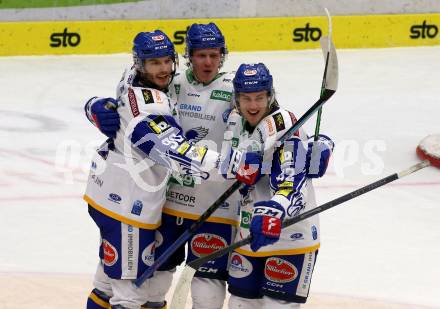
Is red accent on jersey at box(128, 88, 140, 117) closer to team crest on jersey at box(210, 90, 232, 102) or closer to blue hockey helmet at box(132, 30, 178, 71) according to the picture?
blue hockey helmet at box(132, 30, 178, 71)

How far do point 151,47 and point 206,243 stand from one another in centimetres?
100

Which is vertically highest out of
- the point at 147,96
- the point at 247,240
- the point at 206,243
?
the point at 147,96

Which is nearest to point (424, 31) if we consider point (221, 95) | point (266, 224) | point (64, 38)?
point (64, 38)

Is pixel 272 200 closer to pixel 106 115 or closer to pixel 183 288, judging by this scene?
pixel 183 288

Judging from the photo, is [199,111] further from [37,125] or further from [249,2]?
[249,2]

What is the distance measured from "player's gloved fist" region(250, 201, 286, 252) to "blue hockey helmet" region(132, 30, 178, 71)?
2.97ft

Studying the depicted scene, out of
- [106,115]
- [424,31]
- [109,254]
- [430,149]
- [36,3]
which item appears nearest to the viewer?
[106,115]

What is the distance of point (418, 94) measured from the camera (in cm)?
1038

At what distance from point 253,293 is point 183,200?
60cm

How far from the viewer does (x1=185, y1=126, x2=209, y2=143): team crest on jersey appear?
525 cm

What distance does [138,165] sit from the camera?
5.06 metres

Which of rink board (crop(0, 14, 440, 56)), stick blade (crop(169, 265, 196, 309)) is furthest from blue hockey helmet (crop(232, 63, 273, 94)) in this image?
rink board (crop(0, 14, 440, 56))

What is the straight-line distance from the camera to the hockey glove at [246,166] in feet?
15.6

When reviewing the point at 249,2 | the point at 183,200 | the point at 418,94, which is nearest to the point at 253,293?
the point at 183,200
